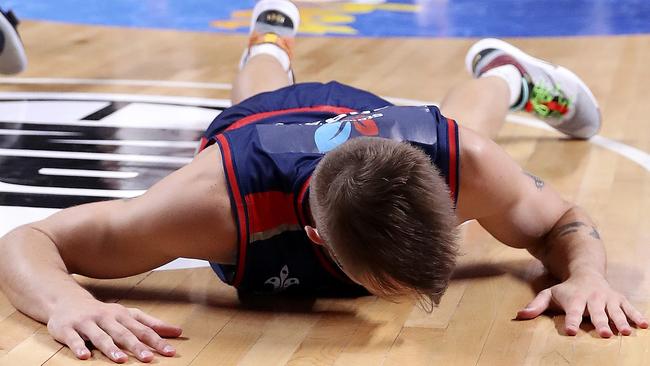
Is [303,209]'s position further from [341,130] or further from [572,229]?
[572,229]

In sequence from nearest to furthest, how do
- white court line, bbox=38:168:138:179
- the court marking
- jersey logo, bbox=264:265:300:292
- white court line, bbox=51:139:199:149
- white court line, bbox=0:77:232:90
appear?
jersey logo, bbox=264:265:300:292 < white court line, bbox=38:168:138:179 < the court marking < white court line, bbox=51:139:199:149 < white court line, bbox=0:77:232:90

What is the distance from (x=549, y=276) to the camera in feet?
6.35

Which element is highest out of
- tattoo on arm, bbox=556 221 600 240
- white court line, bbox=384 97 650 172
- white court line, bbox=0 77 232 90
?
A: tattoo on arm, bbox=556 221 600 240

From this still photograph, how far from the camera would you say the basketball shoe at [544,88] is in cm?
255

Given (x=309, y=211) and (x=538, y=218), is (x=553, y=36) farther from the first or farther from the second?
(x=309, y=211)

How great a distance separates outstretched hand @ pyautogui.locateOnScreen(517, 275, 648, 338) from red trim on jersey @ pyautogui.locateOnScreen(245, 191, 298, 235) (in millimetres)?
414

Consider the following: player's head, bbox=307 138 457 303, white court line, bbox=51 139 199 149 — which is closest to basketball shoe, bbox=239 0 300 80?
white court line, bbox=51 139 199 149

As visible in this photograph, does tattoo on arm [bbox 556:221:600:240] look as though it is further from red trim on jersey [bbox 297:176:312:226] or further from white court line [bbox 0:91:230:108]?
white court line [bbox 0:91:230:108]

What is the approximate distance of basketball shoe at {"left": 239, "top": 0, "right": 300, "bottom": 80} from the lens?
2.68 meters

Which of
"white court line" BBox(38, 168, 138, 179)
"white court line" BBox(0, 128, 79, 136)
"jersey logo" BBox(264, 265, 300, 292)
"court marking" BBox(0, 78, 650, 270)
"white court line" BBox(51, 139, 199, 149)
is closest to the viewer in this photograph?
"jersey logo" BBox(264, 265, 300, 292)

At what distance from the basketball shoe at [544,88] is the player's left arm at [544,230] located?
2.11 ft

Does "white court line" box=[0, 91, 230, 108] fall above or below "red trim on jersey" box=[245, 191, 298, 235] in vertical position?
below

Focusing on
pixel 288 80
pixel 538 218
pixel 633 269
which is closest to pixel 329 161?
pixel 538 218

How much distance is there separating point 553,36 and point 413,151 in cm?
275
